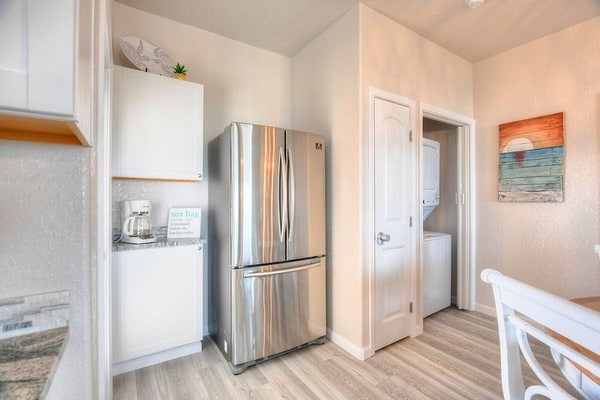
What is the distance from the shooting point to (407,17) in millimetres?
2174

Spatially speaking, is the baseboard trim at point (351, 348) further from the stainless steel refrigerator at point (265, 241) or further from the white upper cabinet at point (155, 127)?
the white upper cabinet at point (155, 127)

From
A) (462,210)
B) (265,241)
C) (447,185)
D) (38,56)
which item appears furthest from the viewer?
(447,185)

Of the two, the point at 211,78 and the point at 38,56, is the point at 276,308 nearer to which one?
the point at 38,56

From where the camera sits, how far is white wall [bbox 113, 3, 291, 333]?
2150 mm

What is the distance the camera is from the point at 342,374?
1.86 m

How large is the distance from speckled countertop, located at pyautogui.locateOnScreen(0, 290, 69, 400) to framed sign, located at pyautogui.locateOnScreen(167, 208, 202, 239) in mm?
1460

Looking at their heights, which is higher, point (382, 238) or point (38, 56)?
point (38, 56)

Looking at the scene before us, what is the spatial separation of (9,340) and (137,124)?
1549 mm

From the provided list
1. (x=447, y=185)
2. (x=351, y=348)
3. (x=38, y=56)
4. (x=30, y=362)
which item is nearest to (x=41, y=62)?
(x=38, y=56)

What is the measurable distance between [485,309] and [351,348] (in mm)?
1698

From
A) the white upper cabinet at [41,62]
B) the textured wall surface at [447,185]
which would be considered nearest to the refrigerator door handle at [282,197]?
the white upper cabinet at [41,62]

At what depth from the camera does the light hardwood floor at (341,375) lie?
65.9 inches

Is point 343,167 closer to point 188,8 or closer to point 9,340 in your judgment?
point 188,8

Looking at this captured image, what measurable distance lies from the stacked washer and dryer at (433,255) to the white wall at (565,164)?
1.07ft
